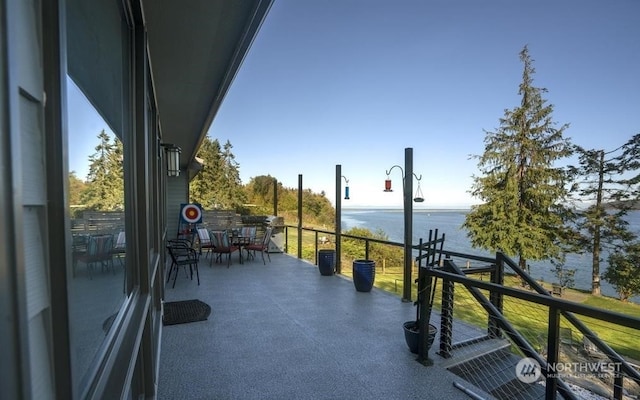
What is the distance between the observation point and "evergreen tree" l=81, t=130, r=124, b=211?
3.19 feet

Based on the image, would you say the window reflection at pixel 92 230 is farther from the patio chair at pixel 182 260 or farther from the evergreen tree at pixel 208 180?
the evergreen tree at pixel 208 180

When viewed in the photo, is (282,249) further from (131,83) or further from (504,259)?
(131,83)

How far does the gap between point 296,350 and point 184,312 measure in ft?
5.90

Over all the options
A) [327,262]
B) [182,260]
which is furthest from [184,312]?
[327,262]

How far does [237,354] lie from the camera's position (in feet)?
10.0

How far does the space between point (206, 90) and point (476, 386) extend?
13.5 feet

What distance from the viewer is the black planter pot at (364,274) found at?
201 inches

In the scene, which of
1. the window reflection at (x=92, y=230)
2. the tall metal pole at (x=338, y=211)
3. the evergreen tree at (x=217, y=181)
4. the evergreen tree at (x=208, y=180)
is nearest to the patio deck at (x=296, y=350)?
the tall metal pole at (x=338, y=211)

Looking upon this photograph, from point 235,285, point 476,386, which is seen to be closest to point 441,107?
point 235,285

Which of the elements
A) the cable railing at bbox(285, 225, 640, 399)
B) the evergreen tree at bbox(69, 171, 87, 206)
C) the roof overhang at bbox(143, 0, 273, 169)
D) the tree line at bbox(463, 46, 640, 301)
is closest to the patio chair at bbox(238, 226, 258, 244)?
the roof overhang at bbox(143, 0, 273, 169)

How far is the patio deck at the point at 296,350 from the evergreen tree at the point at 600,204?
16.6m

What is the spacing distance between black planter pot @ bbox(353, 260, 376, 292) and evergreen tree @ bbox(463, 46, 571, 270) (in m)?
14.7

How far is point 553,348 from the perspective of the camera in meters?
1.99

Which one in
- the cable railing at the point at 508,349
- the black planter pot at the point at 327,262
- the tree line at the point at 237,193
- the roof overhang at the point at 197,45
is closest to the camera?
the cable railing at the point at 508,349
